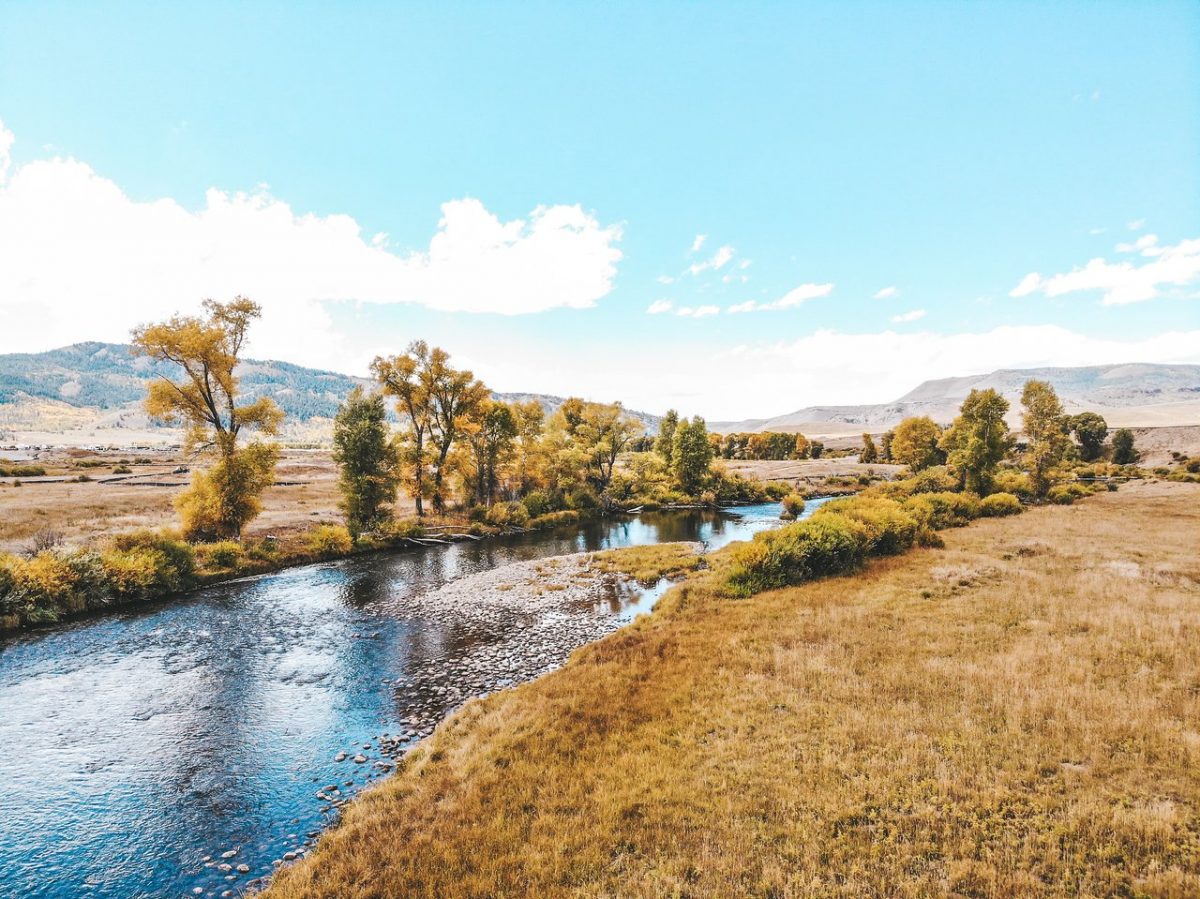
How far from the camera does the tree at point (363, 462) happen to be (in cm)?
4169

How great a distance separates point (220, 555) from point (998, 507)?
64.2 m

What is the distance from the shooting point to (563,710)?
1407 centimetres

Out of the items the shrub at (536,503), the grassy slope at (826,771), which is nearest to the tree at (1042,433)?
the grassy slope at (826,771)

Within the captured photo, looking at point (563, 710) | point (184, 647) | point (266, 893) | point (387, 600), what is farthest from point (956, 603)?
point (184, 647)

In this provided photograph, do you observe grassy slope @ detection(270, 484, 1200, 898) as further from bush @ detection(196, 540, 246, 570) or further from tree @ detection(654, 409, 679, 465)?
tree @ detection(654, 409, 679, 465)

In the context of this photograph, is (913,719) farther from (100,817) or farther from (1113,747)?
(100,817)

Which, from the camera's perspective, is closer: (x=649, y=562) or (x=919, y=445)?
(x=649, y=562)

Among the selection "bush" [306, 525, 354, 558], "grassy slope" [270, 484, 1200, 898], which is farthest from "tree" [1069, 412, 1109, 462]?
"bush" [306, 525, 354, 558]

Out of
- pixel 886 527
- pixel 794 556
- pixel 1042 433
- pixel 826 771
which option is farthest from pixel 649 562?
pixel 1042 433

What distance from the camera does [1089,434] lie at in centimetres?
9712

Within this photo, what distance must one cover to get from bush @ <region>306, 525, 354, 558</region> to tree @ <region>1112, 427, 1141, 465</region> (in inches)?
5040

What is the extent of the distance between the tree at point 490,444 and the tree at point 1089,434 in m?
110

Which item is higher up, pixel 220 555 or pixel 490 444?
pixel 490 444

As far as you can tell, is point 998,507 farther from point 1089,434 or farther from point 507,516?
point 1089,434
